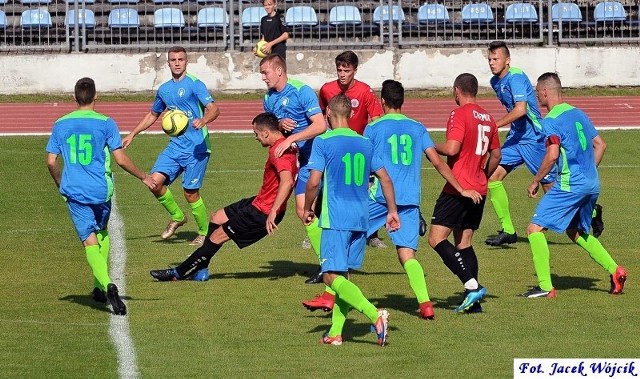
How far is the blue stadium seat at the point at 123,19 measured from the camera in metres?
30.5

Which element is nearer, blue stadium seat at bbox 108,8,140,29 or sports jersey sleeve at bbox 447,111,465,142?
sports jersey sleeve at bbox 447,111,465,142

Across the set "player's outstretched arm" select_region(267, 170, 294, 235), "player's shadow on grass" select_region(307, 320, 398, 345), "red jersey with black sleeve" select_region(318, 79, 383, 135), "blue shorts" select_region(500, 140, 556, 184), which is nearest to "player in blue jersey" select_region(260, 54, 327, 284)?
"red jersey with black sleeve" select_region(318, 79, 383, 135)

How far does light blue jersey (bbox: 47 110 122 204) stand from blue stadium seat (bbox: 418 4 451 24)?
20.8m

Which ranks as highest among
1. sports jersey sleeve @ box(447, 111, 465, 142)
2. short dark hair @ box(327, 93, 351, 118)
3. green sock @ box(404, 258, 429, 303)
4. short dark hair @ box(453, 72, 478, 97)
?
short dark hair @ box(453, 72, 478, 97)

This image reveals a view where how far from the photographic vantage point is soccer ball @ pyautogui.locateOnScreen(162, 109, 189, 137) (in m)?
13.6

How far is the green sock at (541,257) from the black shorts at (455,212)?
78 centimetres

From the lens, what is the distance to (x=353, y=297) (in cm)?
912

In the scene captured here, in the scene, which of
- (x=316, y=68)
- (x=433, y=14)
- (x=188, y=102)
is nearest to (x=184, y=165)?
(x=188, y=102)

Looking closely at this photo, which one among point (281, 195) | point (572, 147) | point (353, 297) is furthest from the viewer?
point (572, 147)

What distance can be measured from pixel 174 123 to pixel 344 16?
17585 mm

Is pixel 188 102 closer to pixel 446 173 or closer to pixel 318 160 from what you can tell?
pixel 446 173

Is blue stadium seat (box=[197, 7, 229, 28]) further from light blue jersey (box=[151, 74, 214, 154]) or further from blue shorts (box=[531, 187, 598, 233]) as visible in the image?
blue shorts (box=[531, 187, 598, 233])

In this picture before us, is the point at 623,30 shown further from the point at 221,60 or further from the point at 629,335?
the point at 629,335

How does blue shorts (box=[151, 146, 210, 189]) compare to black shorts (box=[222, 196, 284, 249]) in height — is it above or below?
above
